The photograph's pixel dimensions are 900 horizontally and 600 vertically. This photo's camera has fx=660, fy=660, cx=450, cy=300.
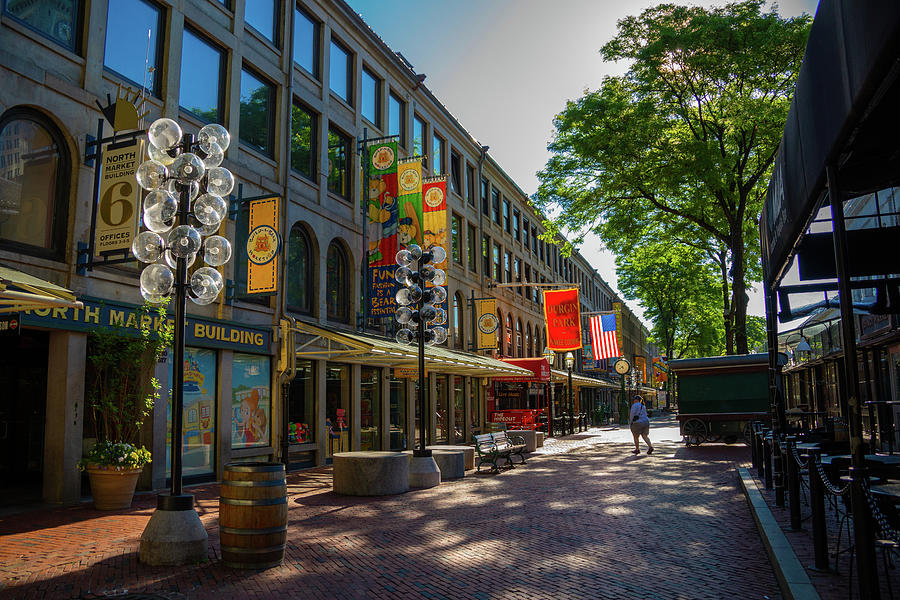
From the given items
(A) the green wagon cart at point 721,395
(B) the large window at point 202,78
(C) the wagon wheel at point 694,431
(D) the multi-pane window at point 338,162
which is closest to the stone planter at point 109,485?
(B) the large window at point 202,78

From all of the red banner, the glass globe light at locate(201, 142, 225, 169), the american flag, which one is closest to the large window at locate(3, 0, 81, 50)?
the glass globe light at locate(201, 142, 225, 169)

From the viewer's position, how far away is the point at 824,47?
3990 mm

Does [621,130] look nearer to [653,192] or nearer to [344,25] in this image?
[653,192]

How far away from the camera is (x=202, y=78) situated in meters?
14.6

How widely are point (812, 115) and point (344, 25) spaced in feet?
59.9

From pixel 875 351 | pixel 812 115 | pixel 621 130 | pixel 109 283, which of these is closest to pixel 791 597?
pixel 812 115

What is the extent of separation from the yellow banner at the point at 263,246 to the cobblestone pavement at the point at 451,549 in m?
4.46

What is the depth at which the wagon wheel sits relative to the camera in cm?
2191

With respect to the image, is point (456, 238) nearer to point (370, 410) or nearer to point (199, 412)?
point (370, 410)

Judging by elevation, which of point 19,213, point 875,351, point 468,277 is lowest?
point 875,351

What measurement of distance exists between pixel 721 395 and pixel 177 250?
62.9 ft

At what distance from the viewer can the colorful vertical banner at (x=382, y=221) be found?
1848 cm

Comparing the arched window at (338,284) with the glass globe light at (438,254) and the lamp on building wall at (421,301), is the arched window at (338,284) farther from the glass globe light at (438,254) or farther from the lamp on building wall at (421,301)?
the glass globe light at (438,254)

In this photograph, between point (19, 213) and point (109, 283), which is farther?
point (109, 283)
